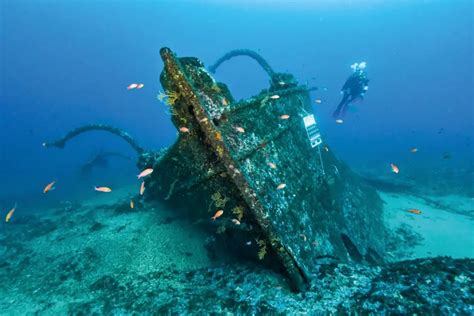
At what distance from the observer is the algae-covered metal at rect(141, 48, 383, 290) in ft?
13.4

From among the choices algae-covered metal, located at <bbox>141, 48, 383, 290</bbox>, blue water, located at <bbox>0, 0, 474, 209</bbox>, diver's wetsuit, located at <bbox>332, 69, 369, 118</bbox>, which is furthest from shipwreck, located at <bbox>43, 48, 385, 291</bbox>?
blue water, located at <bbox>0, 0, 474, 209</bbox>

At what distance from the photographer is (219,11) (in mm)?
172625

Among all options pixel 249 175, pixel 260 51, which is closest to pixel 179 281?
pixel 249 175

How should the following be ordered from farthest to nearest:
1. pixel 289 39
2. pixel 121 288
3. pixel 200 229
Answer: pixel 289 39
pixel 200 229
pixel 121 288

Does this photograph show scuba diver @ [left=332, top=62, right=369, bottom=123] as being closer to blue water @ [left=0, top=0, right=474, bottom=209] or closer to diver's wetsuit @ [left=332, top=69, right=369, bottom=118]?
diver's wetsuit @ [left=332, top=69, right=369, bottom=118]

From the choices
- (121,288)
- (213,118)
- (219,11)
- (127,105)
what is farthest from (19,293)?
(219,11)

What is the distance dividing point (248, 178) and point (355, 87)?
10.7 metres

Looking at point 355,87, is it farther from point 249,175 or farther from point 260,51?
point 260,51

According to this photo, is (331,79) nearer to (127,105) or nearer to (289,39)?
(289,39)

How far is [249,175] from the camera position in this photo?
4.30m

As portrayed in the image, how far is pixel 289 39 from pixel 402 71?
2821 inches

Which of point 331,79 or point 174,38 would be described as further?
point 174,38

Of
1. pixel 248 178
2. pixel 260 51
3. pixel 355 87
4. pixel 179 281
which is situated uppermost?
pixel 260 51

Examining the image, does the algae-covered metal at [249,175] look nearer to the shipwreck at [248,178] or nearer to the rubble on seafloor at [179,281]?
the shipwreck at [248,178]
